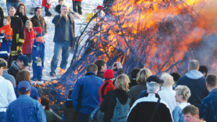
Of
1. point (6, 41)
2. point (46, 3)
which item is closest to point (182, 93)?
point (6, 41)

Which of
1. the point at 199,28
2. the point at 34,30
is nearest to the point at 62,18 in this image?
the point at 34,30

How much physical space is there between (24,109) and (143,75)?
6.63 feet

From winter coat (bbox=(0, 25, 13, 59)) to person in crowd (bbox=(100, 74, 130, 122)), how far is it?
5295 millimetres

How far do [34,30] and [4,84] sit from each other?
5.67 meters

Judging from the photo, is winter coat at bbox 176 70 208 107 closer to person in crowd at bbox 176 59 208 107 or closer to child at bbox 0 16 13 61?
person in crowd at bbox 176 59 208 107

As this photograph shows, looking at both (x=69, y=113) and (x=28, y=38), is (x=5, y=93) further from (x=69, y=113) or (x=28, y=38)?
(x=28, y=38)

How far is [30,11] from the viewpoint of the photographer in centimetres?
1920

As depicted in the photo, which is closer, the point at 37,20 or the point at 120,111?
the point at 120,111

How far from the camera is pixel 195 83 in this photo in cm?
908

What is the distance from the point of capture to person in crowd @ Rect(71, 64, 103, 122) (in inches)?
352

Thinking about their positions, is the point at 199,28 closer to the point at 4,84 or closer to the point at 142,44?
the point at 142,44

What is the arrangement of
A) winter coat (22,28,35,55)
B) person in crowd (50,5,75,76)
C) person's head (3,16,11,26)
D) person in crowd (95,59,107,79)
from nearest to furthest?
person in crowd (95,59,107,79) → person's head (3,16,11,26) → winter coat (22,28,35,55) → person in crowd (50,5,75,76)

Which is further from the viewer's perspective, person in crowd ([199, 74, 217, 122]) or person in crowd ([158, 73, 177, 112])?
person in crowd ([158, 73, 177, 112])

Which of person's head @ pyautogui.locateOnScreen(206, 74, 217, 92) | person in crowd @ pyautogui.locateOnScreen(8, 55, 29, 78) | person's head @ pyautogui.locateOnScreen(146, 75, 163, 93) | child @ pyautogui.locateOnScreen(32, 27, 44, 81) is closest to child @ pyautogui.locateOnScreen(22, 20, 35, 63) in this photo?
child @ pyautogui.locateOnScreen(32, 27, 44, 81)
